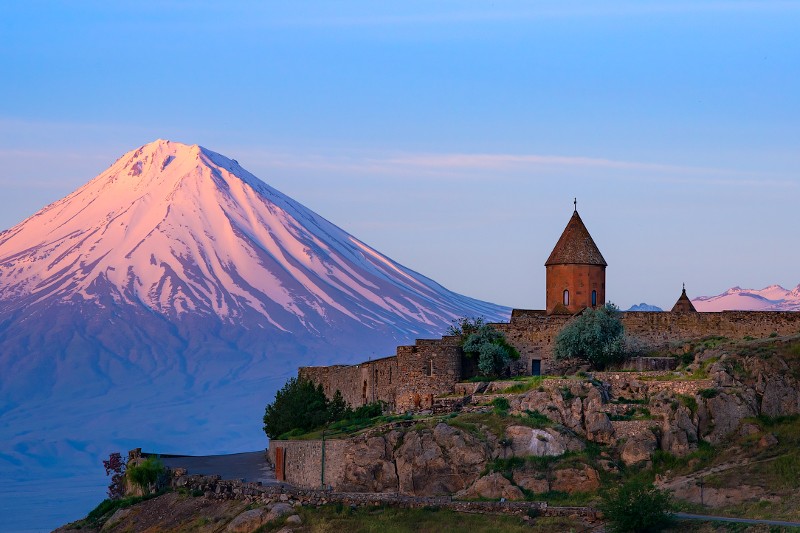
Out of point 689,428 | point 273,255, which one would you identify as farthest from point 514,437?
point 273,255

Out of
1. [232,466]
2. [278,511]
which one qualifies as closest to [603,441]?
[278,511]

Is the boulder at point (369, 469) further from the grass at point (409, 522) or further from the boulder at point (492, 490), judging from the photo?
the boulder at point (492, 490)

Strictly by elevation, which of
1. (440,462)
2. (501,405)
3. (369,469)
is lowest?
(369,469)

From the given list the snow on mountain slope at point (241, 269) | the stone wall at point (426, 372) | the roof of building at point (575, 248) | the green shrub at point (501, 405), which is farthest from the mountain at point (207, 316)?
the green shrub at point (501, 405)

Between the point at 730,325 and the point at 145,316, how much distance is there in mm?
146690

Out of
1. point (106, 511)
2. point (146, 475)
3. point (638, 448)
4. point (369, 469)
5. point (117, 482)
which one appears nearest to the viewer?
point (638, 448)

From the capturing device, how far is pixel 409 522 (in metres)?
45.1

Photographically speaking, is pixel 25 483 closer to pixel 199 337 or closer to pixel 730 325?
pixel 199 337

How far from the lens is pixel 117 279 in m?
199

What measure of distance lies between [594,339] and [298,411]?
460 inches

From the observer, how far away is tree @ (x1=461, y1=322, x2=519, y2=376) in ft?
188

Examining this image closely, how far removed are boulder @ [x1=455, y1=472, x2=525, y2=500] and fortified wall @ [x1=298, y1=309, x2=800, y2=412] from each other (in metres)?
7.47

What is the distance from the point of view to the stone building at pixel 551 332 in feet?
185

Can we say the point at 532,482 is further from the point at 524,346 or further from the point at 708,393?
the point at 524,346
